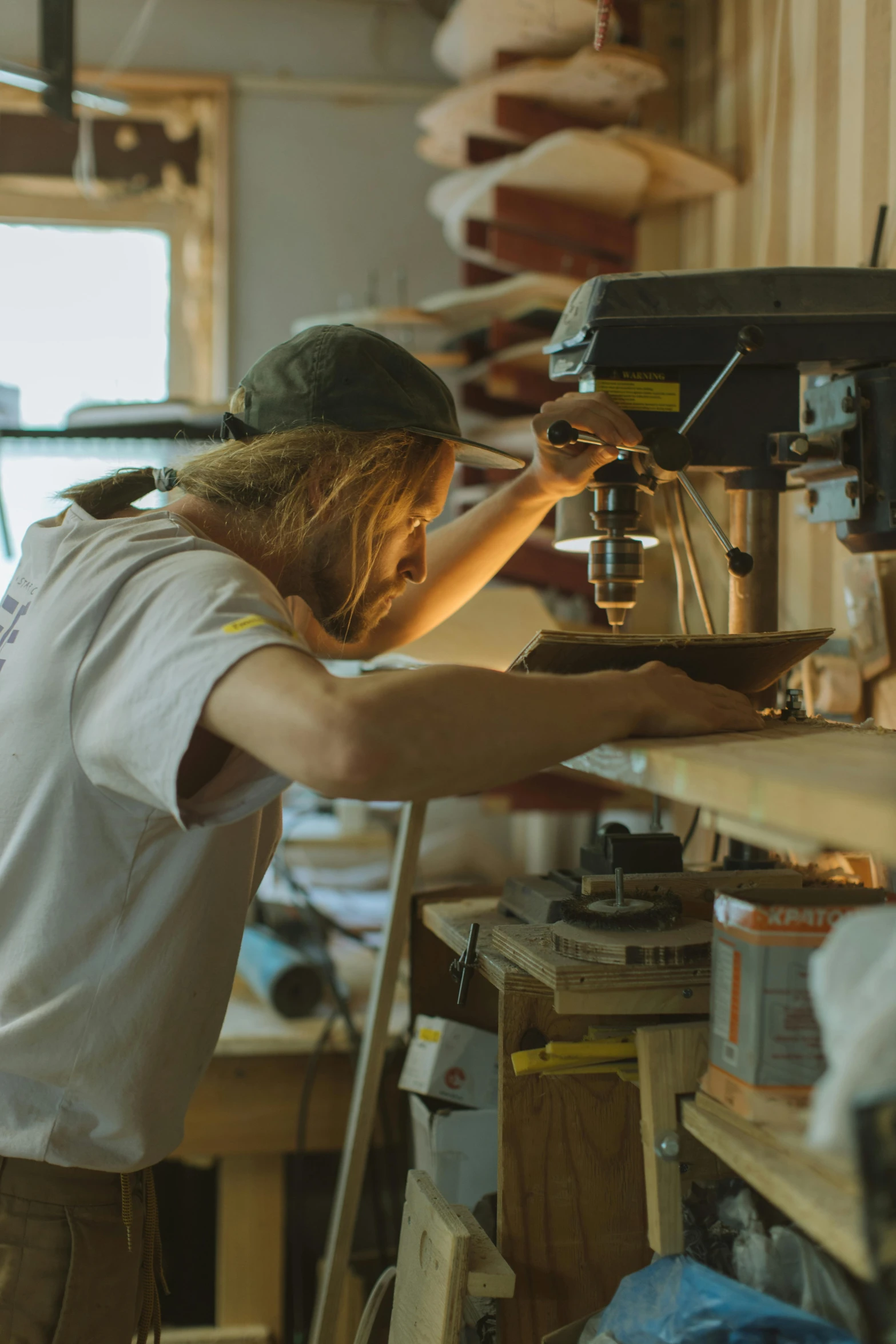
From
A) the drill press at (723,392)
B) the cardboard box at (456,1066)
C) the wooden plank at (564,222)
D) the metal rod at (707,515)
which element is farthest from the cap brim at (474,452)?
the wooden plank at (564,222)

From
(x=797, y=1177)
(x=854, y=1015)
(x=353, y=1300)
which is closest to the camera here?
(x=854, y=1015)

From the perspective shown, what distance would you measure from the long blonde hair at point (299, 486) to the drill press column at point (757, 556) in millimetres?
379

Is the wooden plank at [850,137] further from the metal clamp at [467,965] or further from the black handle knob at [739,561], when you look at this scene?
the metal clamp at [467,965]

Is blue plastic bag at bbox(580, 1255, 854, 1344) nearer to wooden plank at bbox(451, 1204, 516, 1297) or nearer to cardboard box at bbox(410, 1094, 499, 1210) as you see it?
wooden plank at bbox(451, 1204, 516, 1297)

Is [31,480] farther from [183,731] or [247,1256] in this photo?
[183,731]

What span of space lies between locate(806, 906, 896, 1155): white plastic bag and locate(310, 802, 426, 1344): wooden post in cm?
100

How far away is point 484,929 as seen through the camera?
4.05 feet

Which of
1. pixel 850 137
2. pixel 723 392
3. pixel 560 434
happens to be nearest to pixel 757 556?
pixel 723 392

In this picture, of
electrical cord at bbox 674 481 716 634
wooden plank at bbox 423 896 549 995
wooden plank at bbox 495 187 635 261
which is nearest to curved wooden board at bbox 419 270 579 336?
wooden plank at bbox 495 187 635 261

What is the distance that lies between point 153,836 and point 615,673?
0.46m

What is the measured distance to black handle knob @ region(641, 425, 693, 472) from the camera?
45.8 inches

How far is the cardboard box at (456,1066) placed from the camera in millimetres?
1371

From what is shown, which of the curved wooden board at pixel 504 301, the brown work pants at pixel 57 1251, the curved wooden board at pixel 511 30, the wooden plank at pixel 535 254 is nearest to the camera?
the brown work pants at pixel 57 1251

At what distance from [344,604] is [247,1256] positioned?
1410mm
